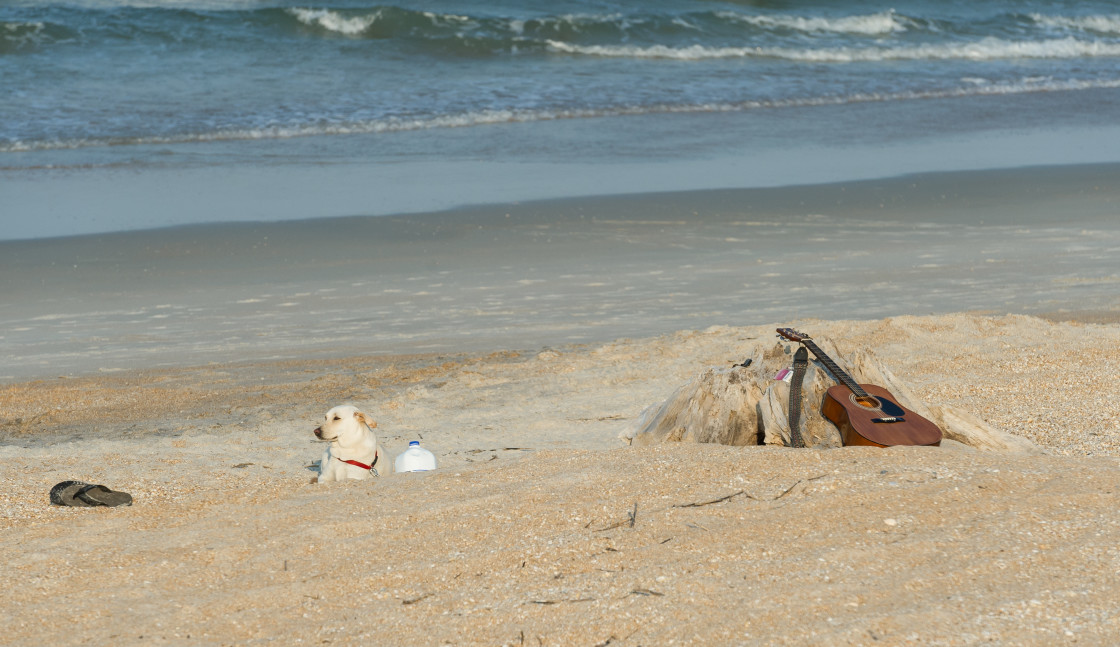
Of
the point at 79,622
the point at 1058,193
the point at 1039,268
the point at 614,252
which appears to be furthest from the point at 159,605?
the point at 1058,193

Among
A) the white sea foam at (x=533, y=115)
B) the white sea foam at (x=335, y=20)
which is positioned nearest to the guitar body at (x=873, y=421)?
the white sea foam at (x=533, y=115)

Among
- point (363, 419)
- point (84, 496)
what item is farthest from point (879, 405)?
point (84, 496)

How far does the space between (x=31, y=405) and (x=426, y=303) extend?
283cm

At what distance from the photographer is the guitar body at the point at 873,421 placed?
13.3 feet

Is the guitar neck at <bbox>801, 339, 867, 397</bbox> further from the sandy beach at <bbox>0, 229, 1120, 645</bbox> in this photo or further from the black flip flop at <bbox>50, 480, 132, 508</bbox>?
the black flip flop at <bbox>50, 480, 132, 508</bbox>

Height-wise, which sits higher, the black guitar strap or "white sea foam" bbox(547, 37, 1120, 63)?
"white sea foam" bbox(547, 37, 1120, 63)

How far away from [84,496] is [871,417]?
118 inches

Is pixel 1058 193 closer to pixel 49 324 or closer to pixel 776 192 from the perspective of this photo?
pixel 776 192

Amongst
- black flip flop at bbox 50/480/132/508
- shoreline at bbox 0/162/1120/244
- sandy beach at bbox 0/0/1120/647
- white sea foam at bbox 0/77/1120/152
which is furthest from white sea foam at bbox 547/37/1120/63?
black flip flop at bbox 50/480/132/508

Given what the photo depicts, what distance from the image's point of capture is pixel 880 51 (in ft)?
75.7

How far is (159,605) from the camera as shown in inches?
127

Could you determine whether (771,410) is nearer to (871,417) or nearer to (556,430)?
(871,417)

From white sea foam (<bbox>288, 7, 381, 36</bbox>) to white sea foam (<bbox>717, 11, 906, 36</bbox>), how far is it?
26.0 ft

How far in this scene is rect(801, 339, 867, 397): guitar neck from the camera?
4.32m
